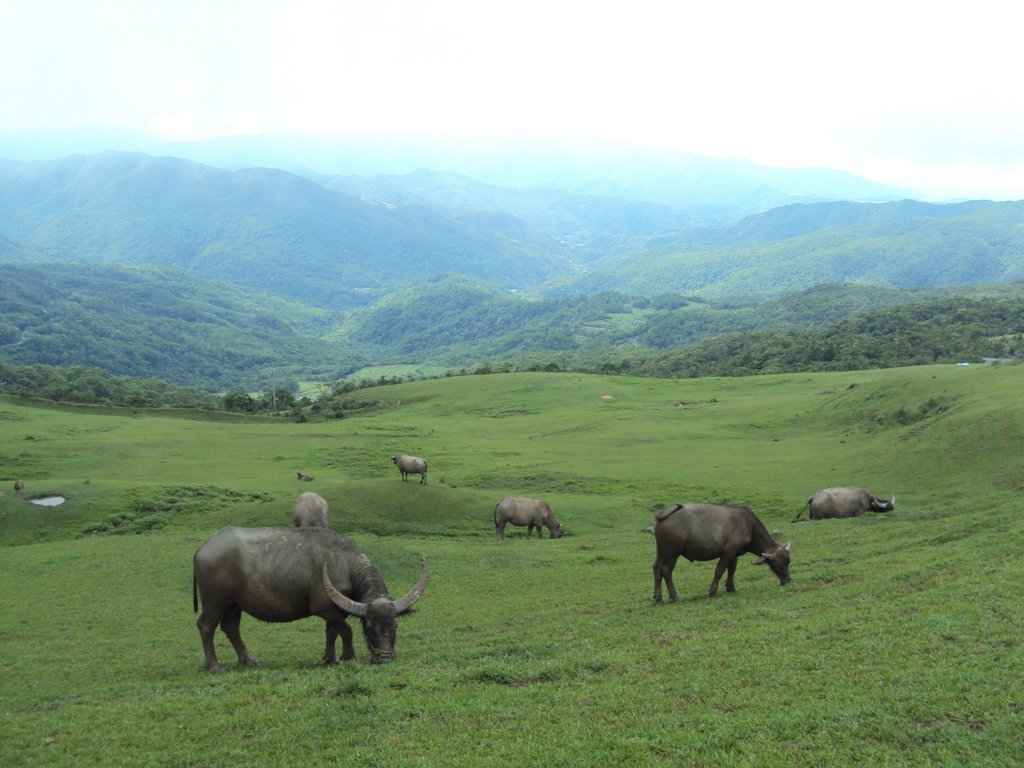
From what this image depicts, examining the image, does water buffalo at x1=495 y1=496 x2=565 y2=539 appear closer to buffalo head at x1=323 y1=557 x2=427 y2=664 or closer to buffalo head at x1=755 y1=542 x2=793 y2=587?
buffalo head at x1=755 y1=542 x2=793 y2=587

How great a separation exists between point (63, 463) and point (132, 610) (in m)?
34.4

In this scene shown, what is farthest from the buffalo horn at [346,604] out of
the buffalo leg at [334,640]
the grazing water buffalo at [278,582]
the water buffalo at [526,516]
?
the water buffalo at [526,516]

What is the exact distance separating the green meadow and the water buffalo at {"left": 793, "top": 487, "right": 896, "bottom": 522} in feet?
6.91

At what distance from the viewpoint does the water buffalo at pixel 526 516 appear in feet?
117

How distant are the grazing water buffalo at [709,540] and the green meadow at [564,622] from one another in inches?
26.6

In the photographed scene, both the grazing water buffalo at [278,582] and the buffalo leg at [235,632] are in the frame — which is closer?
the grazing water buffalo at [278,582]

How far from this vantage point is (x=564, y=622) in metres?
18.8

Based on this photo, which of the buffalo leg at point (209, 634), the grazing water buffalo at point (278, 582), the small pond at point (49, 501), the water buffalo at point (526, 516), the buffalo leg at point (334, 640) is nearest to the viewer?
the buffalo leg at point (334, 640)

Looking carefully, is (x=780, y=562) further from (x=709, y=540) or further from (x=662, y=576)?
(x=662, y=576)

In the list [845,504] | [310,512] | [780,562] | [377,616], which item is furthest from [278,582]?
[845,504]

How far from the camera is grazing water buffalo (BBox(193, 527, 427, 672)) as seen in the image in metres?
15.7

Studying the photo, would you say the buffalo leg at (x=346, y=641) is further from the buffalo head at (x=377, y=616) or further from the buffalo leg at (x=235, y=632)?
the buffalo leg at (x=235, y=632)

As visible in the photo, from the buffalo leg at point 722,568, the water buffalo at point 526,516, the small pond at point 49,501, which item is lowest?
the water buffalo at point 526,516

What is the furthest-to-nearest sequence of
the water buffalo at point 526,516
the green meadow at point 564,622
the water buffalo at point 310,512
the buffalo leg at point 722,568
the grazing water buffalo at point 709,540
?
1. the water buffalo at point 526,516
2. the water buffalo at point 310,512
3. the buffalo leg at point 722,568
4. the grazing water buffalo at point 709,540
5. the green meadow at point 564,622
